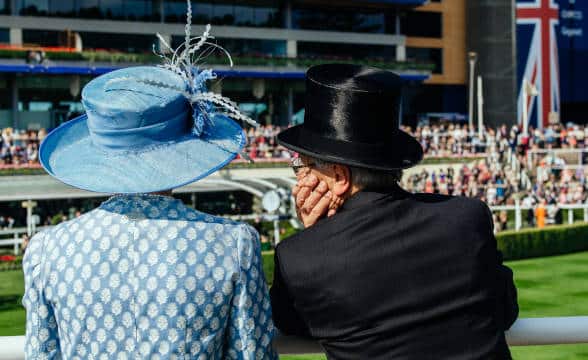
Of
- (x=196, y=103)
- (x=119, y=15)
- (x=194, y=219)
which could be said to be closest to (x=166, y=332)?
(x=194, y=219)

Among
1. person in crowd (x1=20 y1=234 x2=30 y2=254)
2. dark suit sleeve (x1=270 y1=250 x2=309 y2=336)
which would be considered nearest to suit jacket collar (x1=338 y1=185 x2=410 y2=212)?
dark suit sleeve (x1=270 y1=250 x2=309 y2=336)

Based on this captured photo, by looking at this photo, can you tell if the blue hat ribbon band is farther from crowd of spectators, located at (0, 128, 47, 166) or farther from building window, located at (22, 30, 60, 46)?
building window, located at (22, 30, 60, 46)

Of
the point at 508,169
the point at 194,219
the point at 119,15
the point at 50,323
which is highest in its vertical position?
the point at 119,15

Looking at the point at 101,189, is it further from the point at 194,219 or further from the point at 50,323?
the point at 50,323

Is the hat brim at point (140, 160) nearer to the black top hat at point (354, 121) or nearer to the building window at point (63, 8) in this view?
the black top hat at point (354, 121)

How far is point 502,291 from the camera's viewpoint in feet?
8.34

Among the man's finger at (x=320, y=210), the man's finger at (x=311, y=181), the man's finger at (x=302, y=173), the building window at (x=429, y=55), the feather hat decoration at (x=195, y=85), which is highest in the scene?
the building window at (x=429, y=55)

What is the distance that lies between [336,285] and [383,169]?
1.18 ft

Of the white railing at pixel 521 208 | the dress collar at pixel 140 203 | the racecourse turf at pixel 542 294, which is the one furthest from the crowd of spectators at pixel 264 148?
the dress collar at pixel 140 203

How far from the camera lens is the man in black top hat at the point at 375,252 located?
235 cm

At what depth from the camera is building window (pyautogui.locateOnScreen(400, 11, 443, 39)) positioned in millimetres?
51263

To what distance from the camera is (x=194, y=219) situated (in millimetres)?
2316

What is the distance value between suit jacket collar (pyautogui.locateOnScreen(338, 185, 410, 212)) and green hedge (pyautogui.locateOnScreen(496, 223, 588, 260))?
1976 centimetres

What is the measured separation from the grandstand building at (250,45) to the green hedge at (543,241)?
1932 cm
